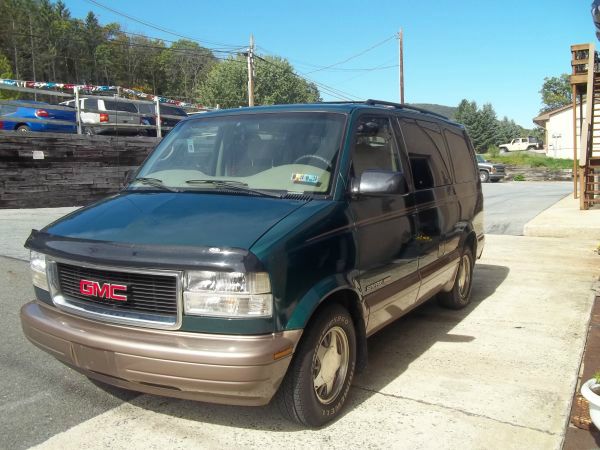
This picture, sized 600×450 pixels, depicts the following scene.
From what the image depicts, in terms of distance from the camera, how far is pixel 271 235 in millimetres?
2766

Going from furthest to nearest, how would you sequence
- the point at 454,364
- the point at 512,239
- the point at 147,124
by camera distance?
the point at 147,124 < the point at 512,239 < the point at 454,364

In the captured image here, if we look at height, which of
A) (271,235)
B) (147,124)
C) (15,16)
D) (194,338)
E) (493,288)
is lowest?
(493,288)

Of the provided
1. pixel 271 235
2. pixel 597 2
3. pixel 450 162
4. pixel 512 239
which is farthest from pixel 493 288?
pixel 271 235

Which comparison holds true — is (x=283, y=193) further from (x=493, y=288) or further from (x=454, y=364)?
(x=493, y=288)

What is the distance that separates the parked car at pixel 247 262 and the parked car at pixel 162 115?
Result: 1329 centimetres

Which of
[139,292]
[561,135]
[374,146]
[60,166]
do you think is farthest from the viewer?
[561,135]

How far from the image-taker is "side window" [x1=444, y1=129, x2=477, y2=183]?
5.62 metres

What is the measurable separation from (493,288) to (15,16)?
81.7 meters

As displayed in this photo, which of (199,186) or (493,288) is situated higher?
(199,186)

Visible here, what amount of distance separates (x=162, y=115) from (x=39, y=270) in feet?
48.0

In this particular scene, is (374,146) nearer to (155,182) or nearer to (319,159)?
(319,159)

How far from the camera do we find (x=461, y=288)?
18.9 feet

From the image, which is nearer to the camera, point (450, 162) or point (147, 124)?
point (450, 162)

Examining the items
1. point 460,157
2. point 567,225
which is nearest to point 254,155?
point 460,157
